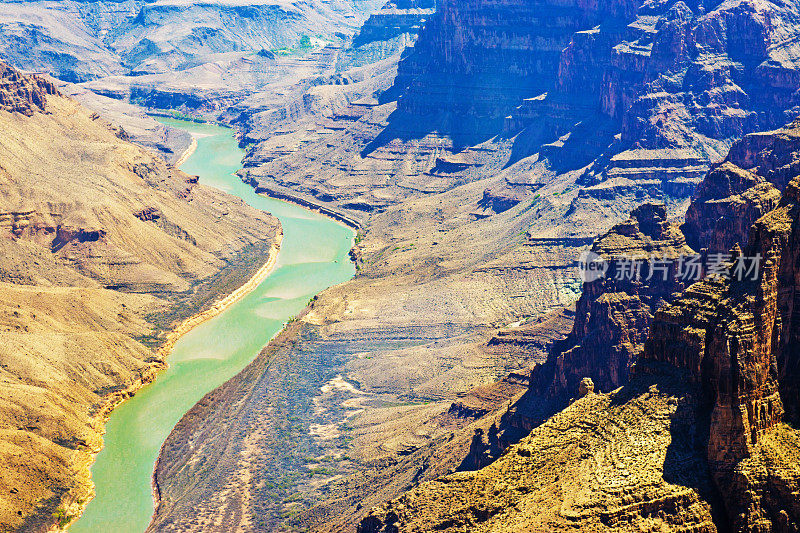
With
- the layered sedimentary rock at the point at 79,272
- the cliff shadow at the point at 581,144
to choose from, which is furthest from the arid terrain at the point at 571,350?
the layered sedimentary rock at the point at 79,272

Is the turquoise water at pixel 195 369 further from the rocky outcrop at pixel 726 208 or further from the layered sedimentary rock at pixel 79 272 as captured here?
the rocky outcrop at pixel 726 208

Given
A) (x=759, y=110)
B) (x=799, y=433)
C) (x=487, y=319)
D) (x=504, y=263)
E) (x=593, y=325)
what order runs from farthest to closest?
(x=759, y=110)
(x=504, y=263)
(x=487, y=319)
(x=593, y=325)
(x=799, y=433)

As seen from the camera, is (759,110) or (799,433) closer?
(799,433)

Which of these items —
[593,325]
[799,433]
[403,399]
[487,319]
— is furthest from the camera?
[487,319]

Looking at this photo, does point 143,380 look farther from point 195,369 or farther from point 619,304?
point 619,304

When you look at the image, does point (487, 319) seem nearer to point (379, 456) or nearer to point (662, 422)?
point (379, 456)

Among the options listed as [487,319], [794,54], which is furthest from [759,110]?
[487,319]

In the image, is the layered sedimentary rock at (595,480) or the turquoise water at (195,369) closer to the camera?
the layered sedimentary rock at (595,480)

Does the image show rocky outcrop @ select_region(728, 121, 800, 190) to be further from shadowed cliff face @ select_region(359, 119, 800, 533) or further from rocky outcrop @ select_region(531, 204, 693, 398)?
shadowed cliff face @ select_region(359, 119, 800, 533)
